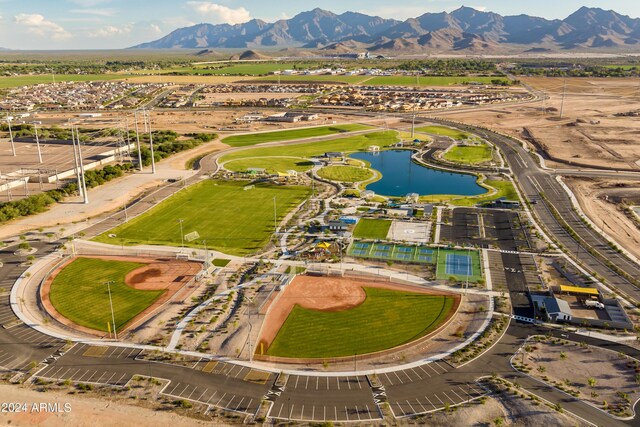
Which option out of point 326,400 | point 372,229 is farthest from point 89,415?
point 372,229

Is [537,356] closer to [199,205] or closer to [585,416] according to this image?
[585,416]

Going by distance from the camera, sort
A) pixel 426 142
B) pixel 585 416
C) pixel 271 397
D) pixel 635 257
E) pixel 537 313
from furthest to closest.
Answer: pixel 426 142, pixel 635 257, pixel 537 313, pixel 271 397, pixel 585 416

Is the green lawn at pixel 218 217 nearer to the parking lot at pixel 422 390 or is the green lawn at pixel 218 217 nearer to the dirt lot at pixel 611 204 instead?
the parking lot at pixel 422 390

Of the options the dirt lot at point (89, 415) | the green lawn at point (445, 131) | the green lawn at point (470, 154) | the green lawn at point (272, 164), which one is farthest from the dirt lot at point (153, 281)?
the green lawn at point (445, 131)

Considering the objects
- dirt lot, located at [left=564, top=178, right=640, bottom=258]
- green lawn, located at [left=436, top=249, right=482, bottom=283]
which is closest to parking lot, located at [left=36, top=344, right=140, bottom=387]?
green lawn, located at [left=436, top=249, right=482, bottom=283]

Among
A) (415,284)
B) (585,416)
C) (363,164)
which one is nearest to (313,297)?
(415,284)

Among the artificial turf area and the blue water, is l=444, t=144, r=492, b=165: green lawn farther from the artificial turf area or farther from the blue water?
the artificial turf area
